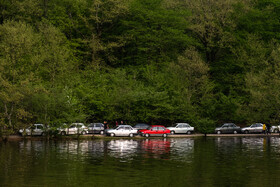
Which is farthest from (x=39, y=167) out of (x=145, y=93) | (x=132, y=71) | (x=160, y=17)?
(x=160, y=17)

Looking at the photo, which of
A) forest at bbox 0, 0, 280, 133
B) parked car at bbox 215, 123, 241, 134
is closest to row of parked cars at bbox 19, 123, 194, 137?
forest at bbox 0, 0, 280, 133

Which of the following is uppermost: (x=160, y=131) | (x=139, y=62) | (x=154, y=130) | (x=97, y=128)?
(x=139, y=62)

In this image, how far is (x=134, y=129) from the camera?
175 ft

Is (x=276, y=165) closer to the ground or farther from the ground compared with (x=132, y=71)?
closer to the ground

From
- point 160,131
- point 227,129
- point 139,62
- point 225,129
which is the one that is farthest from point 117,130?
point 139,62

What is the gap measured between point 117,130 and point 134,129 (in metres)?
2.52

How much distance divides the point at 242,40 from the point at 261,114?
17868mm

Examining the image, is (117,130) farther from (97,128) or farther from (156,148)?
(156,148)

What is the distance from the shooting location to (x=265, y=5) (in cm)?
7650

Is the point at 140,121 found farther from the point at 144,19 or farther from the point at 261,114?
the point at 144,19

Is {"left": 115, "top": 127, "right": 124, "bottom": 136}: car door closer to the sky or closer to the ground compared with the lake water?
closer to the sky

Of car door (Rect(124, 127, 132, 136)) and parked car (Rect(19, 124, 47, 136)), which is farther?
car door (Rect(124, 127, 132, 136))

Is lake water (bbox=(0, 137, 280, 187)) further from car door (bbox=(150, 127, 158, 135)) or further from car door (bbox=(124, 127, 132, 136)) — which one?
car door (bbox=(150, 127, 158, 135))

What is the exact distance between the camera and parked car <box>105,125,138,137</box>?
52266 mm
